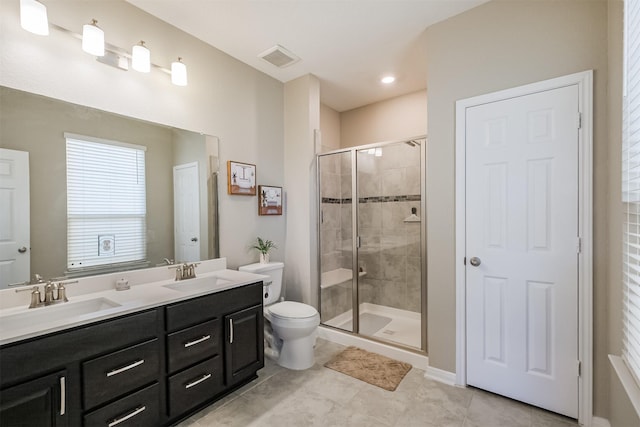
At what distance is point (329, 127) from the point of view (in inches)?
156

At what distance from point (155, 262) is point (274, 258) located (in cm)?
121

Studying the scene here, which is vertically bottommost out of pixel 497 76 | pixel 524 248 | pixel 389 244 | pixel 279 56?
pixel 389 244

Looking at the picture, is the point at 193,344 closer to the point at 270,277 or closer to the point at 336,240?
the point at 270,277

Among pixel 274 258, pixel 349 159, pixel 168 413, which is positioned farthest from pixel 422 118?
pixel 168 413

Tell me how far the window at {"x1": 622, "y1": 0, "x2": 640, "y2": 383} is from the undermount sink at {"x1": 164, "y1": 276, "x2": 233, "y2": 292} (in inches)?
85.8

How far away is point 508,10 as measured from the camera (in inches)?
74.9

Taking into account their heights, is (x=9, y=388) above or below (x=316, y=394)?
above

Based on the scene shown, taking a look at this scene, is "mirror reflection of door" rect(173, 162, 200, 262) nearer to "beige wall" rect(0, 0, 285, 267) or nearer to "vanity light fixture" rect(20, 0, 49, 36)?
"beige wall" rect(0, 0, 285, 267)

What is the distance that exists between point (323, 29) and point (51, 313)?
2.60 metres

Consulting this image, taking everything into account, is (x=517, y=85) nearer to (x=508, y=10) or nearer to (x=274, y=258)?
(x=508, y=10)

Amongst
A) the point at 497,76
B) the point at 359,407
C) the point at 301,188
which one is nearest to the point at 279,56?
the point at 301,188

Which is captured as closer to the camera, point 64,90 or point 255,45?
point 64,90

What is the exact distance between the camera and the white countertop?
128 centimetres

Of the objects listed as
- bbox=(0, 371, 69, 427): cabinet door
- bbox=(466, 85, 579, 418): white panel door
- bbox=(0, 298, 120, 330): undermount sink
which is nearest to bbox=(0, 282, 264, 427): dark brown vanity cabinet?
bbox=(0, 371, 69, 427): cabinet door
